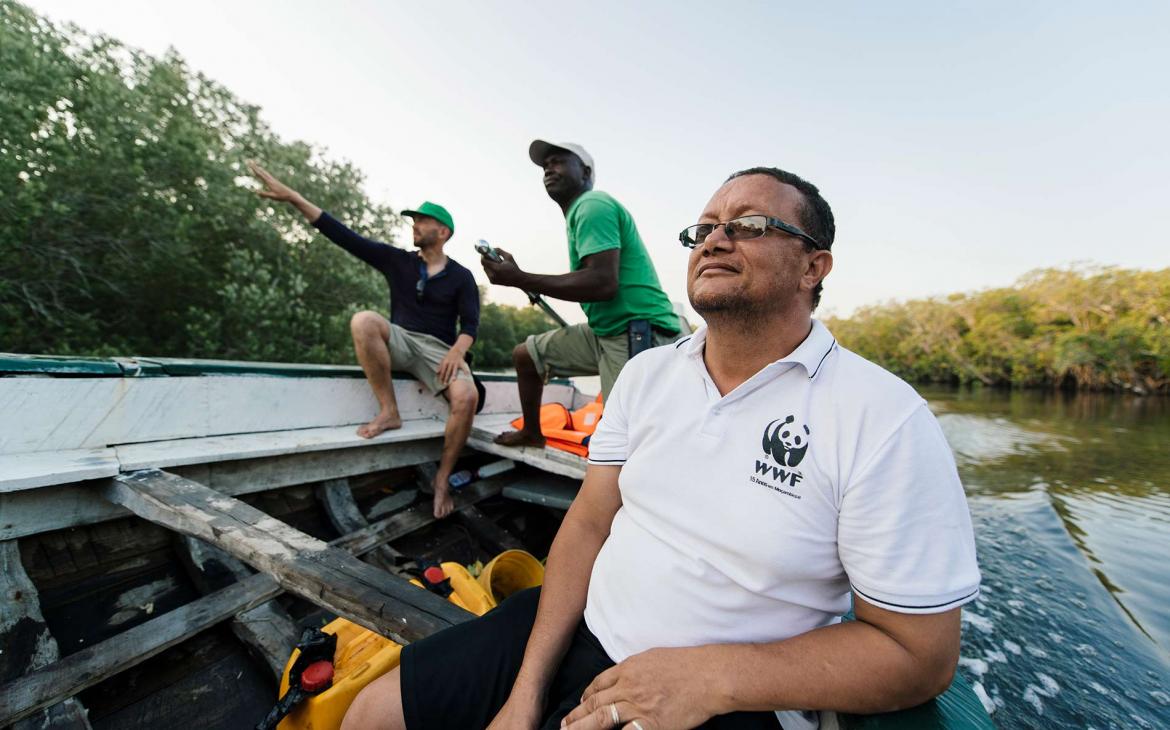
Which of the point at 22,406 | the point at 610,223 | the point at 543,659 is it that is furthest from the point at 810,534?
the point at 22,406

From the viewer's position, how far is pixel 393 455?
3490mm

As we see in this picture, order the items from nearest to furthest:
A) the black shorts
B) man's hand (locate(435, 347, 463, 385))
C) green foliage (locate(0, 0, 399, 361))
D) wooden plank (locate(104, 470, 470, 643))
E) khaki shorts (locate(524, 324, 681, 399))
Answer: the black shorts, wooden plank (locate(104, 470, 470, 643)), khaki shorts (locate(524, 324, 681, 399)), man's hand (locate(435, 347, 463, 385)), green foliage (locate(0, 0, 399, 361))

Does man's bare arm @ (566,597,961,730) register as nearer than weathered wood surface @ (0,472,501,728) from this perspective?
Yes

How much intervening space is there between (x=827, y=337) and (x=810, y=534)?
0.53 metres

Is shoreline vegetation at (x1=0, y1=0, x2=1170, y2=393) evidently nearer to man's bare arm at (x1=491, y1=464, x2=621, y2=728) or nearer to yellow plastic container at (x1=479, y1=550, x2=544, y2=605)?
yellow plastic container at (x1=479, y1=550, x2=544, y2=605)

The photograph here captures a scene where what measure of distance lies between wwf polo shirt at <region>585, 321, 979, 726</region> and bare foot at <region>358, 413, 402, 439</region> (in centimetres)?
252

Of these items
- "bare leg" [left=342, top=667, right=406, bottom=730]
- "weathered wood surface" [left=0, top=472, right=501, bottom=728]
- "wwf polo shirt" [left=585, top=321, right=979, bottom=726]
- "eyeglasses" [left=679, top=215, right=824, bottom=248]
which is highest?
"eyeglasses" [left=679, top=215, right=824, bottom=248]

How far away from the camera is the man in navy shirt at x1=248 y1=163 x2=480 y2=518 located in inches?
138

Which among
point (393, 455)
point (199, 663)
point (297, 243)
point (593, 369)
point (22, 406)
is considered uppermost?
point (297, 243)

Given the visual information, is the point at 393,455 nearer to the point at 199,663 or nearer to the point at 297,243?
the point at 199,663

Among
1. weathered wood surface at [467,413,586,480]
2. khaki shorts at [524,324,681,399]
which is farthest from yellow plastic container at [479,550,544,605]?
khaki shorts at [524,324,681,399]

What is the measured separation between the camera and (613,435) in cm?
148

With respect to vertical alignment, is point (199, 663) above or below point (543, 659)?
below

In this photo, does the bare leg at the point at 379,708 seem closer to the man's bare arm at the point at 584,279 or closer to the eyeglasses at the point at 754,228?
the eyeglasses at the point at 754,228
